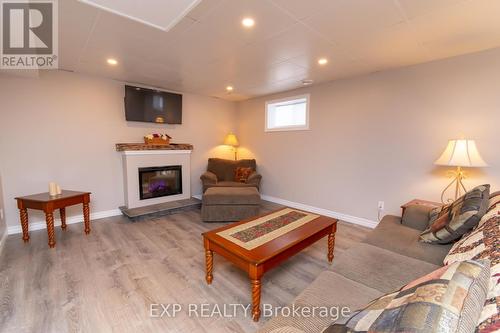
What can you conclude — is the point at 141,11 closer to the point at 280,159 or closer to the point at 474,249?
the point at 474,249

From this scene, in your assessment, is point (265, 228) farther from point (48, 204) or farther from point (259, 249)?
point (48, 204)

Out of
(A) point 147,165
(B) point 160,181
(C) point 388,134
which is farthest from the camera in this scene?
(B) point 160,181

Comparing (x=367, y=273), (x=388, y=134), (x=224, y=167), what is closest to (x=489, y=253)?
(x=367, y=273)

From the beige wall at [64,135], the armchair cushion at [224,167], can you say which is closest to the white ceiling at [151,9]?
the beige wall at [64,135]

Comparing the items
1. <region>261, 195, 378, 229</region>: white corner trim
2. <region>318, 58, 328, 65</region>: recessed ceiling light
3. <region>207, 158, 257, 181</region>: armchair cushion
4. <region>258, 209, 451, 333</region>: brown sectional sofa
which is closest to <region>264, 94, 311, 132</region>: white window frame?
<region>207, 158, 257, 181</region>: armchair cushion

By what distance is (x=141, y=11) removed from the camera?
175cm

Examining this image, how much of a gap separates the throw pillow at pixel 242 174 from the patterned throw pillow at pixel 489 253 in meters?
3.41

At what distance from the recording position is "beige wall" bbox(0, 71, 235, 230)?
290 cm

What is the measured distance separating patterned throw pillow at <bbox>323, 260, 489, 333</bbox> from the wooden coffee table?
867 mm

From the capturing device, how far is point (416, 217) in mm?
2150

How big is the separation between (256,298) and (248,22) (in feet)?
7.32

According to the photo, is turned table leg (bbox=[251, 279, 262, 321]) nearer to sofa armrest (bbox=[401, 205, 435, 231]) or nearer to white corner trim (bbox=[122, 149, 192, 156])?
sofa armrest (bbox=[401, 205, 435, 231])

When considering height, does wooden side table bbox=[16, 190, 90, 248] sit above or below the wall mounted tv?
below

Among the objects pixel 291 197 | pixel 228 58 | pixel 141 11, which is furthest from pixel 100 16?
pixel 291 197
